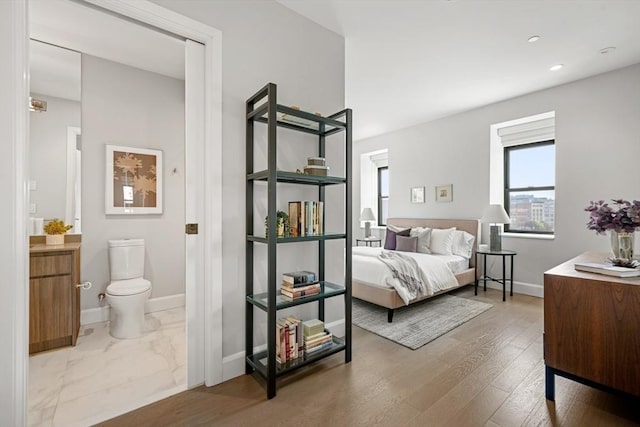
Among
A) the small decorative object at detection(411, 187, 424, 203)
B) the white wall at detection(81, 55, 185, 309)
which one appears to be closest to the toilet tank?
the white wall at detection(81, 55, 185, 309)

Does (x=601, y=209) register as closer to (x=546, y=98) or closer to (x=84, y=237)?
(x=546, y=98)

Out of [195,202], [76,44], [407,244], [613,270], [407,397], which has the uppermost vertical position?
[76,44]

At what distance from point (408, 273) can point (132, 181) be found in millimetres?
3170

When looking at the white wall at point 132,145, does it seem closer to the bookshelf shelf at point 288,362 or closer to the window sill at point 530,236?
the bookshelf shelf at point 288,362

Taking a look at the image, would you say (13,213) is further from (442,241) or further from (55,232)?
(442,241)

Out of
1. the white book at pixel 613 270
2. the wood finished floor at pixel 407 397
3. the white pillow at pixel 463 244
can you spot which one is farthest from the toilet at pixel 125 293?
the white pillow at pixel 463 244

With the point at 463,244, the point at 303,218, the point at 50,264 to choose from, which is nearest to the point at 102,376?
the point at 50,264

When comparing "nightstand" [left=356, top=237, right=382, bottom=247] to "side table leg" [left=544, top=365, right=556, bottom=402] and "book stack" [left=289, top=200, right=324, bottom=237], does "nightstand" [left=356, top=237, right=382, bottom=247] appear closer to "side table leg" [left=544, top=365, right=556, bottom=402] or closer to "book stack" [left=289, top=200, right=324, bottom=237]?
"book stack" [left=289, top=200, right=324, bottom=237]

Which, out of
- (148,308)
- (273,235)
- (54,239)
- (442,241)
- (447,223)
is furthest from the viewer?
(447,223)

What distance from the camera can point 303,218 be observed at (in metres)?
2.06

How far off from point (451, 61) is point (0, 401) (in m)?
4.25

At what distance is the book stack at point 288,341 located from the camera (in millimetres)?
1983

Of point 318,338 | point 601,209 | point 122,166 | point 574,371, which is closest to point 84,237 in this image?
point 122,166

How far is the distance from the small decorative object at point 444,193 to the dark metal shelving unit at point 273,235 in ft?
10.8
